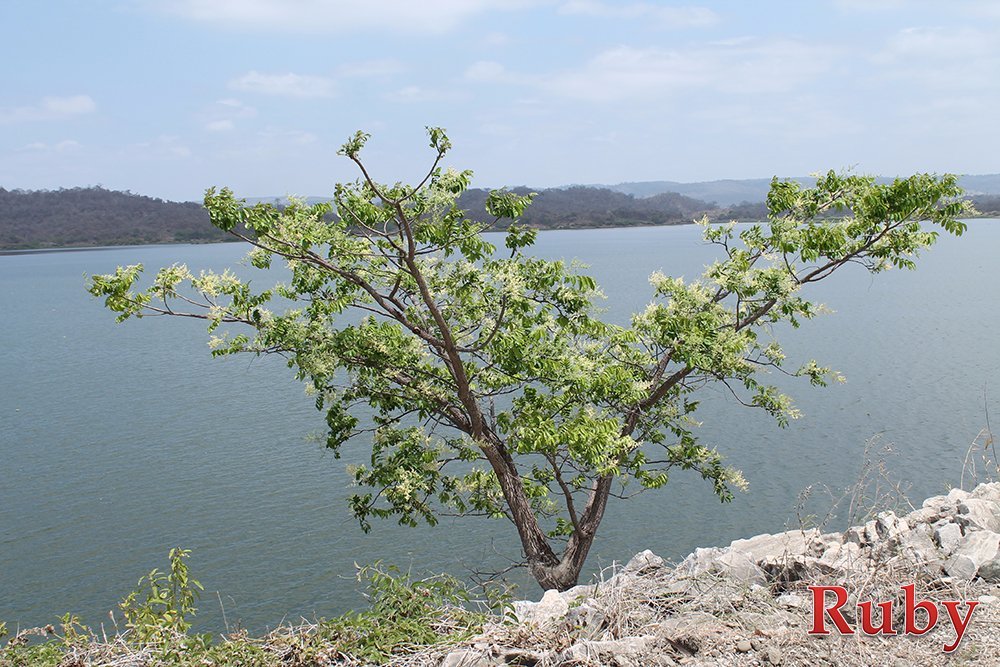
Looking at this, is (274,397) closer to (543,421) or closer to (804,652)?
(543,421)

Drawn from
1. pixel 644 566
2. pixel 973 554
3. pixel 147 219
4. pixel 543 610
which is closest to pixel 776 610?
pixel 543 610

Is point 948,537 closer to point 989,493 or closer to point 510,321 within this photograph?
point 989,493

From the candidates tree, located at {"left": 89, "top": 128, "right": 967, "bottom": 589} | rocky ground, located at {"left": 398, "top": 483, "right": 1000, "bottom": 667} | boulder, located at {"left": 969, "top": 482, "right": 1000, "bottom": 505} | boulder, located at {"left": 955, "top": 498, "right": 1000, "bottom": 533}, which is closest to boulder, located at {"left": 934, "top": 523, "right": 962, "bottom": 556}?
rocky ground, located at {"left": 398, "top": 483, "right": 1000, "bottom": 667}

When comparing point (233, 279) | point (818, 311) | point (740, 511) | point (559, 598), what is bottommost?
point (740, 511)

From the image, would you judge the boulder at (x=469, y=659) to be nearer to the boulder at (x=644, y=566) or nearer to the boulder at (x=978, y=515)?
the boulder at (x=644, y=566)

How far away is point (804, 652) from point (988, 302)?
39.4 m

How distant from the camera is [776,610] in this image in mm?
A: 5375

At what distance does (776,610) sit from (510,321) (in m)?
4.04

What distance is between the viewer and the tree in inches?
311

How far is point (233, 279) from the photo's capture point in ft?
27.1

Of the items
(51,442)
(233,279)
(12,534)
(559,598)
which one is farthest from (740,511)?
(51,442)

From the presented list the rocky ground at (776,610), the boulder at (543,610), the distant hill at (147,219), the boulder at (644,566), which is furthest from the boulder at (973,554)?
the distant hill at (147,219)

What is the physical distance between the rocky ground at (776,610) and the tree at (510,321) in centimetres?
211

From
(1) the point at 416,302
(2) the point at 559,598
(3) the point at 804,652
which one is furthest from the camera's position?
(1) the point at 416,302
